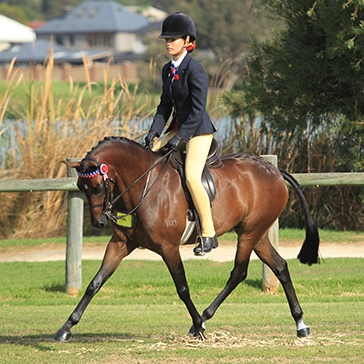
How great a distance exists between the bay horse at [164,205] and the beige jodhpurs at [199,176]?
140 mm

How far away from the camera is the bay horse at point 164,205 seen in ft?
22.5

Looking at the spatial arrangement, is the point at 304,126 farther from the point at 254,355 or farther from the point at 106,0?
the point at 106,0

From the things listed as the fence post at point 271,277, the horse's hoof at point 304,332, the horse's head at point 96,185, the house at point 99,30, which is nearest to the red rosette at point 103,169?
the horse's head at point 96,185

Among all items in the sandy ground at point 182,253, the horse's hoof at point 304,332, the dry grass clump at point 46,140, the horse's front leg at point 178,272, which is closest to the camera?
the horse's front leg at point 178,272

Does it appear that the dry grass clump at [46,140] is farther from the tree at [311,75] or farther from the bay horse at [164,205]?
the bay horse at [164,205]

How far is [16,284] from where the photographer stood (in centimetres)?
1113

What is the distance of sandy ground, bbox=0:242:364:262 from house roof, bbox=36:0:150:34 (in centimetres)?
11640

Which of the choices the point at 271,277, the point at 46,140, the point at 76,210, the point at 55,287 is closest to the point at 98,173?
the point at 76,210

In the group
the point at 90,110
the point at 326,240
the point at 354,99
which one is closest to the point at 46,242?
the point at 90,110

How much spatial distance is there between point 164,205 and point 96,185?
660mm

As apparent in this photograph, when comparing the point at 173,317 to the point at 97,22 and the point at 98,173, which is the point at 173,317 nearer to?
the point at 98,173

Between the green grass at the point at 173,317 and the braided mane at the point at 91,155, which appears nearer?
the braided mane at the point at 91,155

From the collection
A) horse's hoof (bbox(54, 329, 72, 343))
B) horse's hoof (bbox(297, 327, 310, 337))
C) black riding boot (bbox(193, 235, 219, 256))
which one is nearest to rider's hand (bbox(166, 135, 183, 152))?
black riding boot (bbox(193, 235, 219, 256))

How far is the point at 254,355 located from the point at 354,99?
784 centimetres
